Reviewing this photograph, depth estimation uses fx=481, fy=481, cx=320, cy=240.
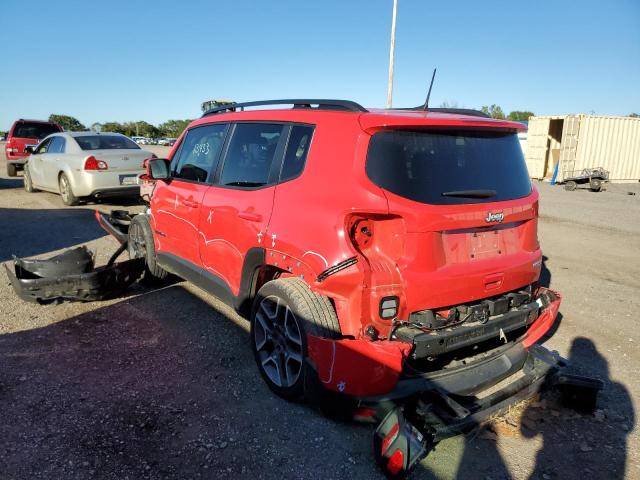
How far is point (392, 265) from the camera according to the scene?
2.71m

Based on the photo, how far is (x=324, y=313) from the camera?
2.79m

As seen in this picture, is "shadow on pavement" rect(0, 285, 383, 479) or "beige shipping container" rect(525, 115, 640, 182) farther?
"beige shipping container" rect(525, 115, 640, 182)

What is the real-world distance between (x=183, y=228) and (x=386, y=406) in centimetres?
262

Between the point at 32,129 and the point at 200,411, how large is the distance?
17430 mm

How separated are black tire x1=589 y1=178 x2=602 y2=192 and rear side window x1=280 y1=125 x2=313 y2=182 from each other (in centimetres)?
1769

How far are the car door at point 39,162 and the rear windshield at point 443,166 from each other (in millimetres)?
11482

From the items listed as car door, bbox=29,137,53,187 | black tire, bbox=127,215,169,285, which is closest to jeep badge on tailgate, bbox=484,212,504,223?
black tire, bbox=127,215,169,285

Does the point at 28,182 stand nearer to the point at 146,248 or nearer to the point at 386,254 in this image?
the point at 146,248

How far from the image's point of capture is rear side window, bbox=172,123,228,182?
414 cm

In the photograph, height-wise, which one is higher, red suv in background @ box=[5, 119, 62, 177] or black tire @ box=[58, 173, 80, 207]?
red suv in background @ box=[5, 119, 62, 177]

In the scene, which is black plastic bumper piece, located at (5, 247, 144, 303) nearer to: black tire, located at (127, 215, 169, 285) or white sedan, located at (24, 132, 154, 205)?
black tire, located at (127, 215, 169, 285)

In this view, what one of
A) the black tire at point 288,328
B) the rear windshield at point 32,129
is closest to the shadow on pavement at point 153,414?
the black tire at point 288,328

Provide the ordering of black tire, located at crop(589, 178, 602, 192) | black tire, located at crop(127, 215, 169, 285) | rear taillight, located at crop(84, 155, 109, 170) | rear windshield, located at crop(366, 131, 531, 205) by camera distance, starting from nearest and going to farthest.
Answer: rear windshield, located at crop(366, 131, 531, 205), black tire, located at crop(127, 215, 169, 285), rear taillight, located at crop(84, 155, 109, 170), black tire, located at crop(589, 178, 602, 192)

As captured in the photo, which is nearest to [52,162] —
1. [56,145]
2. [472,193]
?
[56,145]
